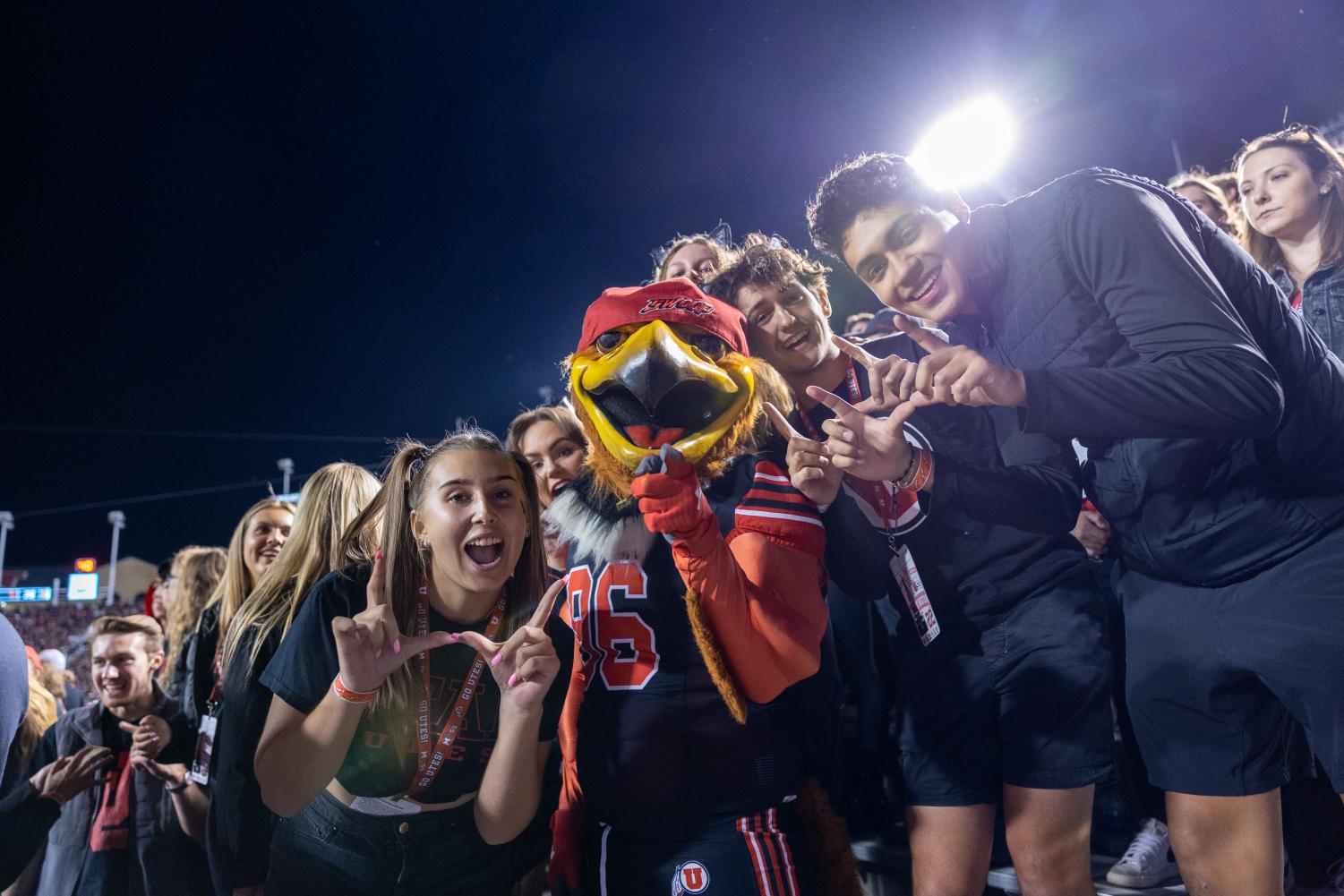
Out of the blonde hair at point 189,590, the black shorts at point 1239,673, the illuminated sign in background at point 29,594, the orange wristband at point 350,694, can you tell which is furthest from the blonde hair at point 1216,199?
the illuminated sign in background at point 29,594

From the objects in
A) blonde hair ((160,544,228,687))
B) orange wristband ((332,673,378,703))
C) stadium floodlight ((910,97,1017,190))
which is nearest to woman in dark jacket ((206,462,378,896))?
orange wristband ((332,673,378,703))

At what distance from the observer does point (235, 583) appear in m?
3.35

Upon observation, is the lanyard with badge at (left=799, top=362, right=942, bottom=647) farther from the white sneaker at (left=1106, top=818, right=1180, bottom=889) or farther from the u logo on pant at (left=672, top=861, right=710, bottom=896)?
the white sneaker at (left=1106, top=818, right=1180, bottom=889)

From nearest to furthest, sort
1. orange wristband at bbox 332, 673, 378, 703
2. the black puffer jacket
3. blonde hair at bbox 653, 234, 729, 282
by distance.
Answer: the black puffer jacket, orange wristband at bbox 332, 673, 378, 703, blonde hair at bbox 653, 234, 729, 282

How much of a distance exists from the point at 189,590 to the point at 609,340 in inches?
132

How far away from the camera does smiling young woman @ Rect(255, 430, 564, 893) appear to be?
185 centimetres

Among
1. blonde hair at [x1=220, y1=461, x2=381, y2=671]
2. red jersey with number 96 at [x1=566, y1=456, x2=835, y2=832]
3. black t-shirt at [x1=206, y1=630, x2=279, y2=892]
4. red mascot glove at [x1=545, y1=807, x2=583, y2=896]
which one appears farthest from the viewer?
blonde hair at [x1=220, y1=461, x2=381, y2=671]

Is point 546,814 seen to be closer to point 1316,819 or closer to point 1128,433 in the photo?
point 1128,433

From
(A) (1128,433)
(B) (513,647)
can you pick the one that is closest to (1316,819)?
(A) (1128,433)

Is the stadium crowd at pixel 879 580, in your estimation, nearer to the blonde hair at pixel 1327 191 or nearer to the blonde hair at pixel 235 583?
the blonde hair at pixel 1327 191

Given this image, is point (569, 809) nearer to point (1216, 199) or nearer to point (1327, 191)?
point (1327, 191)

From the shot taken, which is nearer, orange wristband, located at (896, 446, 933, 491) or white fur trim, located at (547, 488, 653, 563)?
orange wristband, located at (896, 446, 933, 491)

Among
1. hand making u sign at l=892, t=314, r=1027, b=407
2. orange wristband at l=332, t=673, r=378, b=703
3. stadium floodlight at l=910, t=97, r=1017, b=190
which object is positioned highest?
stadium floodlight at l=910, t=97, r=1017, b=190

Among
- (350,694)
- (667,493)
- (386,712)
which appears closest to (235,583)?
(386,712)
